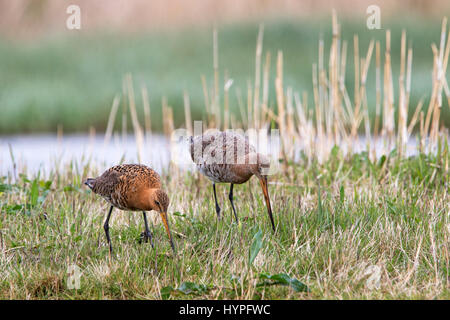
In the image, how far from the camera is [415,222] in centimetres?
429

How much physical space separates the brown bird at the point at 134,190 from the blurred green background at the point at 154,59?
784 cm

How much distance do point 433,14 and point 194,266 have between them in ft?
42.7

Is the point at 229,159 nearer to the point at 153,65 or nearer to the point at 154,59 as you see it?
the point at 153,65

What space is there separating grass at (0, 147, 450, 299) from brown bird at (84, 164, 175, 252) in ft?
0.77

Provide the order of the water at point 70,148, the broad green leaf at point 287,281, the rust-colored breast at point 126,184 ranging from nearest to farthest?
the broad green leaf at point 287,281
the rust-colored breast at point 126,184
the water at point 70,148

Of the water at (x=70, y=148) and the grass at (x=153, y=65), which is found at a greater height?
the grass at (x=153, y=65)

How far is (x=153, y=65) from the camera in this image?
13438mm

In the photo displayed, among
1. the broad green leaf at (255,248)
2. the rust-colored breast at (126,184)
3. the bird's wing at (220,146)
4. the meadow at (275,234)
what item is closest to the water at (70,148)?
the meadow at (275,234)

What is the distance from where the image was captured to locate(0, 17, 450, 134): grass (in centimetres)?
1242

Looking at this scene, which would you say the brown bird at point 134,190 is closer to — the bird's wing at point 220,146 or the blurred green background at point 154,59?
the bird's wing at point 220,146

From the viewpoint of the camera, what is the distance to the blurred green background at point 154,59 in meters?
12.5

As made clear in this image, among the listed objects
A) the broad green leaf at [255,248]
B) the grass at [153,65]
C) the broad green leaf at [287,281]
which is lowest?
the broad green leaf at [287,281]

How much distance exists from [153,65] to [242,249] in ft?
33.3
